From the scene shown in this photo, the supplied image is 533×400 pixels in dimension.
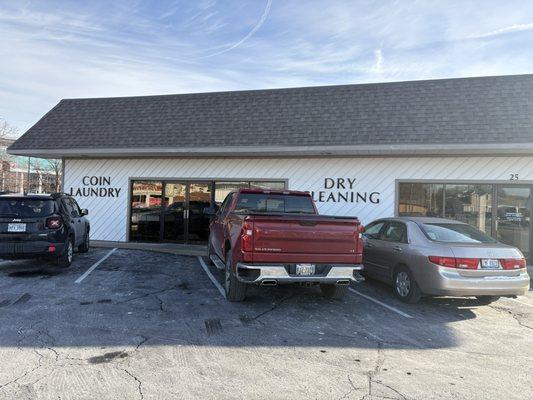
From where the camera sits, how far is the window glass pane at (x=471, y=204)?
470 inches

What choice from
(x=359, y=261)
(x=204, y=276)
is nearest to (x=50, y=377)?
(x=359, y=261)

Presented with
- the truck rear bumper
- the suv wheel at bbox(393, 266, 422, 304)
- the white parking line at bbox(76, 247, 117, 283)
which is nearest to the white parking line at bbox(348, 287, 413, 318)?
the suv wheel at bbox(393, 266, 422, 304)

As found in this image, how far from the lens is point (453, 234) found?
7.56 m

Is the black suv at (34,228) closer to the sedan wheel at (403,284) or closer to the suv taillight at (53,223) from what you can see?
the suv taillight at (53,223)

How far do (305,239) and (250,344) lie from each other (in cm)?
194

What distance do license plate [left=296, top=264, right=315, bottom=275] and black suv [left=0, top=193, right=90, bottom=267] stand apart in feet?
18.7

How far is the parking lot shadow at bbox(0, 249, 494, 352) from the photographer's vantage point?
5.39m

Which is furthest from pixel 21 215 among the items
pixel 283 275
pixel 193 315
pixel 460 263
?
pixel 460 263

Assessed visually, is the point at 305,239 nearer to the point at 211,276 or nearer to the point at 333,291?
the point at 333,291

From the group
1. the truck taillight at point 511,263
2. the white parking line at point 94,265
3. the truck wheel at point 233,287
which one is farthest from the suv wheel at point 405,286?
the white parking line at point 94,265

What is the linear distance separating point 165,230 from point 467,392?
11456mm

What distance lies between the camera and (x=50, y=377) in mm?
4113

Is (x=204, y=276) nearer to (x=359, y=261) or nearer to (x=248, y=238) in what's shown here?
(x=248, y=238)

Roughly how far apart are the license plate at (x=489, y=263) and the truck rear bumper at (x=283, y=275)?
196 cm
